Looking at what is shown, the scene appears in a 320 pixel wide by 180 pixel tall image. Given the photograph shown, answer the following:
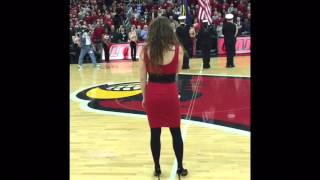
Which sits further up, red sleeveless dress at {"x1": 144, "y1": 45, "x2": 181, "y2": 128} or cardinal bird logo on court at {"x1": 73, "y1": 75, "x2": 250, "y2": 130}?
red sleeveless dress at {"x1": 144, "y1": 45, "x2": 181, "y2": 128}

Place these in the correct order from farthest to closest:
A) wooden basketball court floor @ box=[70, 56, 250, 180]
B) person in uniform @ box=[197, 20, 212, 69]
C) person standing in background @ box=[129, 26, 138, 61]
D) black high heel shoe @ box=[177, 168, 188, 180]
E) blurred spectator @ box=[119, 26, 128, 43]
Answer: blurred spectator @ box=[119, 26, 128, 43] < person standing in background @ box=[129, 26, 138, 61] < person in uniform @ box=[197, 20, 212, 69] < wooden basketball court floor @ box=[70, 56, 250, 180] < black high heel shoe @ box=[177, 168, 188, 180]

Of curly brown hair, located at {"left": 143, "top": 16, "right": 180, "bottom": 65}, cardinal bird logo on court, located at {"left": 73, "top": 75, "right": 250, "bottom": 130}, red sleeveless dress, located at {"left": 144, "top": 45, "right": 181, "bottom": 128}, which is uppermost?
curly brown hair, located at {"left": 143, "top": 16, "right": 180, "bottom": 65}

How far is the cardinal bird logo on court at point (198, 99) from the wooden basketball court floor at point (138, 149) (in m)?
0.38

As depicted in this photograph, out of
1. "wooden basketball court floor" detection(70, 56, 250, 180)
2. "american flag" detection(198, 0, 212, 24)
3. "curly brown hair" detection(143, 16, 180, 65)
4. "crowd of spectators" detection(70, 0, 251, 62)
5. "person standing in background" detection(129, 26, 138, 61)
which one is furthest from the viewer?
"crowd of spectators" detection(70, 0, 251, 62)

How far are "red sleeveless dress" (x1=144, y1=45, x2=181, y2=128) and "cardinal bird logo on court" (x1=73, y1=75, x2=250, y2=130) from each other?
268 centimetres

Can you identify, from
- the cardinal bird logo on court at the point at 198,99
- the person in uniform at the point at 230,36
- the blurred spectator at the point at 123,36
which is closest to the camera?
the cardinal bird logo on court at the point at 198,99

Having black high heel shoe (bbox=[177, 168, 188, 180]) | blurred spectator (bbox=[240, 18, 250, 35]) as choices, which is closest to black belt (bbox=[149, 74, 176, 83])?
black high heel shoe (bbox=[177, 168, 188, 180])

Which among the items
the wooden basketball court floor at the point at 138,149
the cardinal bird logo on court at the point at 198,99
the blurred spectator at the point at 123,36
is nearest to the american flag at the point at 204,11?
the cardinal bird logo on court at the point at 198,99

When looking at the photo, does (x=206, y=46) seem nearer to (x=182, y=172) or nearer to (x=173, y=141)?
(x=182, y=172)

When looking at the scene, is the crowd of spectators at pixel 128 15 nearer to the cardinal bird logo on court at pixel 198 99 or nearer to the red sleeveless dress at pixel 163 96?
the cardinal bird logo on court at pixel 198 99

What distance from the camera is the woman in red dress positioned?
4.42 metres

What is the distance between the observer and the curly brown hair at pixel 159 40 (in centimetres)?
440

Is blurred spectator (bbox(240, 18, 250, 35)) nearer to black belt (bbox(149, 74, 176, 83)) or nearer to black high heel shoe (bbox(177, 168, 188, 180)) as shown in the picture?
black high heel shoe (bbox(177, 168, 188, 180))
